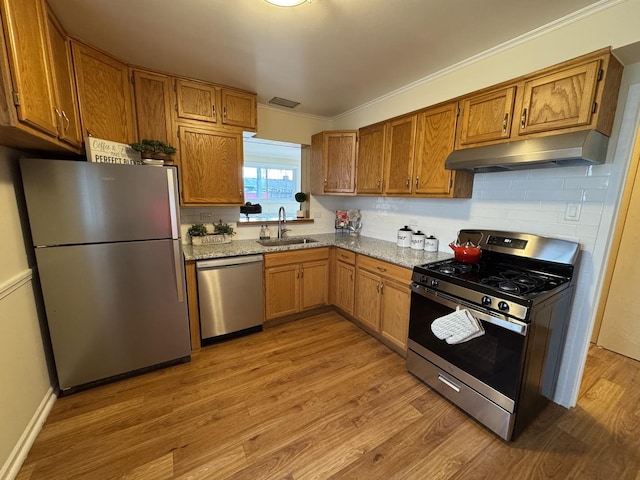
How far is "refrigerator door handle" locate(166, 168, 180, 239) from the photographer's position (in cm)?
199

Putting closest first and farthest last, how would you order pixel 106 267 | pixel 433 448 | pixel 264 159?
1. pixel 433 448
2. pixel 106 267
3. pixel 264 159

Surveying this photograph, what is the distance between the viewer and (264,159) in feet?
20.3

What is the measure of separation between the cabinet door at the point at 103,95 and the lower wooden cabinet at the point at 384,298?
2.39 m

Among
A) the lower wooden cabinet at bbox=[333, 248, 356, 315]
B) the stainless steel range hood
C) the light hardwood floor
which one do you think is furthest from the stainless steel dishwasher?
the stainless steel range hood

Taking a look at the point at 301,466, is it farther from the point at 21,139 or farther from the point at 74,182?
the point at 21,139

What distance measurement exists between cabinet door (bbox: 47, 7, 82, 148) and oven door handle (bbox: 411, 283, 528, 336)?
2.52 meters

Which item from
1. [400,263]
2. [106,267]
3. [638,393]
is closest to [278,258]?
[400,263]

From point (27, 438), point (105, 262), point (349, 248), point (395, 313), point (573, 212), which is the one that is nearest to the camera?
point (27, 438)

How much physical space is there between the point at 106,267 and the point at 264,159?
15.6 feet

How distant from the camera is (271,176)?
254 inches

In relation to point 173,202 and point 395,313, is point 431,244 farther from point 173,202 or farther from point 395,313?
point 173,202

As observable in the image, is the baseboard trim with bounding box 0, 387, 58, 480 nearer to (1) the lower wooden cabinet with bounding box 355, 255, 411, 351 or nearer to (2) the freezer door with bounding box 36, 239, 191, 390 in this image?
(2) the freezer door with bounding box 36, 239, 191, 390

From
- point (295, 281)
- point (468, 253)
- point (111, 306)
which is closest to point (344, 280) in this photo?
point (295, 281)

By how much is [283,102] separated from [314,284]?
2.12 metres
